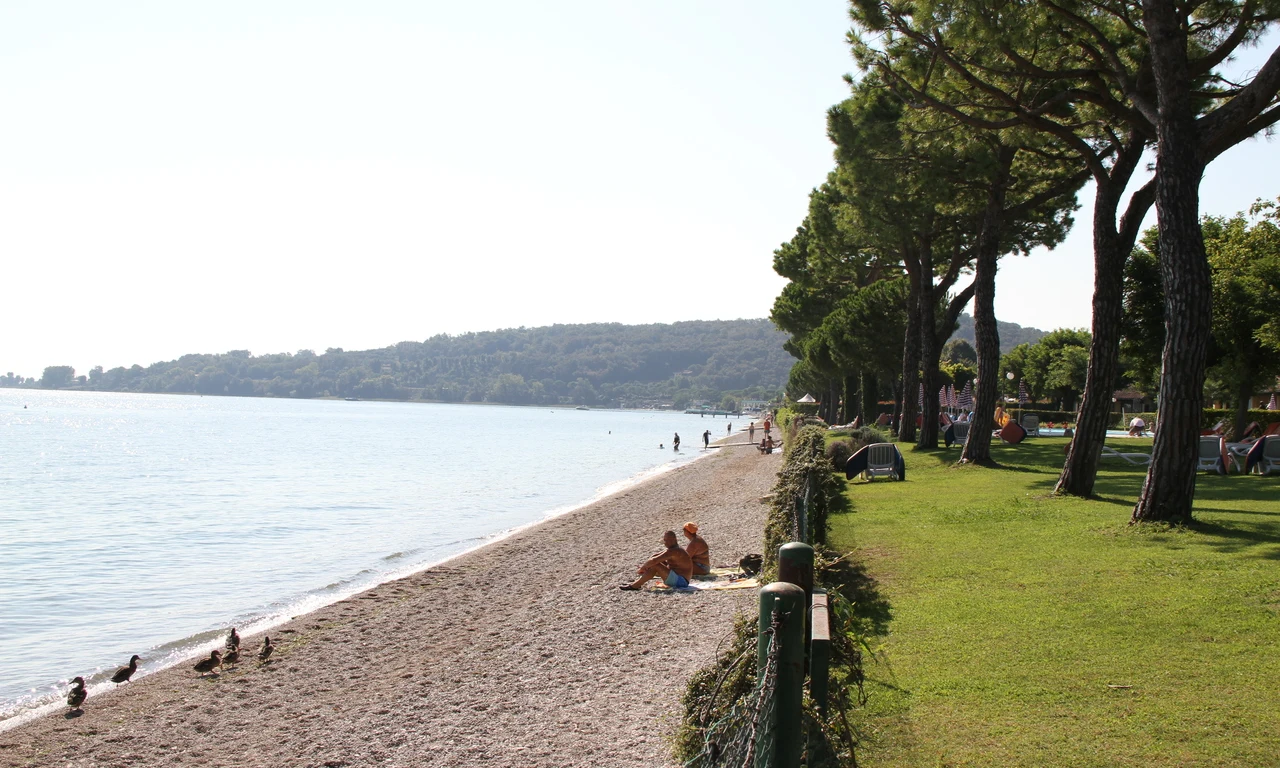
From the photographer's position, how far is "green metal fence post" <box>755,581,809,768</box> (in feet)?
10.9

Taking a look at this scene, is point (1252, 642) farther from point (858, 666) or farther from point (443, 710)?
point (443, 710)

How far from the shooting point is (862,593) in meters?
8.62

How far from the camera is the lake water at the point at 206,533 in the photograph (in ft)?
44.6

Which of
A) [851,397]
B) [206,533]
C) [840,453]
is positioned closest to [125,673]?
[206,533]

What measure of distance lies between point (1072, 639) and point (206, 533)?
75.5 feet

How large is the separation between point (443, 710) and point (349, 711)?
102 centimetres

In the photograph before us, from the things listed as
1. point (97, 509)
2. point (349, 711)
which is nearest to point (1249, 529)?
point (349, 711)

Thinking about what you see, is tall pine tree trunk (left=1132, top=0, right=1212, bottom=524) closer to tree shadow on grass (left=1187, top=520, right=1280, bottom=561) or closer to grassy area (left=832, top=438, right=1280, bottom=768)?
tree shadow on grass (left=1187, top=520, right=1280, bottom=561)

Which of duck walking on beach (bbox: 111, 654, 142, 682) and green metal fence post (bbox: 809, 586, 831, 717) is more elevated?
green metal fence post (bbox: 809, 586, 831, 717)

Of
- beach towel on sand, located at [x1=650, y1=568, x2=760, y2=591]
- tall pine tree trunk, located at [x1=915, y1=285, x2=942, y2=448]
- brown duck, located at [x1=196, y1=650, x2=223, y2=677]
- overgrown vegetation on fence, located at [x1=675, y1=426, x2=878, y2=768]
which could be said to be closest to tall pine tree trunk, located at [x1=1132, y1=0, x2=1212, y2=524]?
beach towel on sand, located at [x1=650, y1=568, x2=760, y2=591]

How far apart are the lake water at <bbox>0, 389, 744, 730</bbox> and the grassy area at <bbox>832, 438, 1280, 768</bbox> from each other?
8.39m

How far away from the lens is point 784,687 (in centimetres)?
332

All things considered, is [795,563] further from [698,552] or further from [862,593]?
[698,552]

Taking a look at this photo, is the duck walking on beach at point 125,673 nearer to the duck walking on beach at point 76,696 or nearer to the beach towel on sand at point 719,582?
the duck walking on beach at point 76,696
